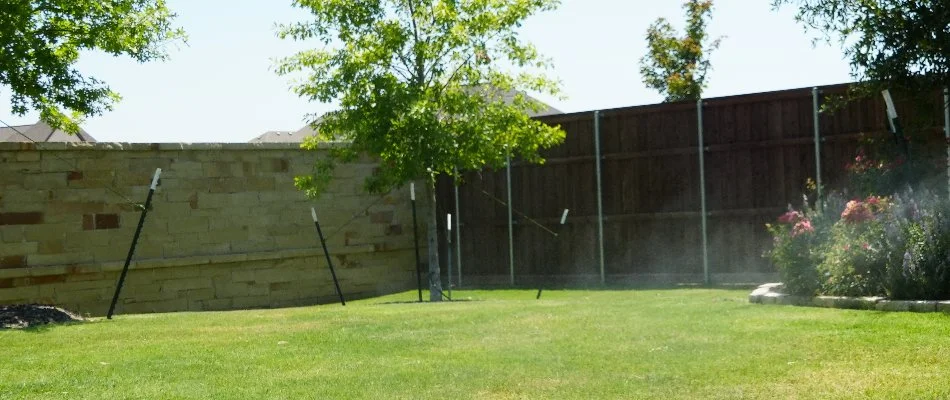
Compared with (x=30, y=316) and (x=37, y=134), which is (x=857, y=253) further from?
(x=37, y=134)

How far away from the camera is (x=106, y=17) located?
1706 cm

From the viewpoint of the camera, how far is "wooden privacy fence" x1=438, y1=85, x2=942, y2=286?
702 inches

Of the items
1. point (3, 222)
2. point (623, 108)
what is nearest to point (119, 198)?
point (3, 222)

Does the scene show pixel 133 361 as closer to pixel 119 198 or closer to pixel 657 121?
pixel 119 198

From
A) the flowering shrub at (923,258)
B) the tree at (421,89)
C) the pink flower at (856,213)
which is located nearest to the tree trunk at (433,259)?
the tree at (421,89)

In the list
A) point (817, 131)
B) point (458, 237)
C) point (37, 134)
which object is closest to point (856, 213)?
point (817, 131)

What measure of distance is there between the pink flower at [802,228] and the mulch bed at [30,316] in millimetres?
7863

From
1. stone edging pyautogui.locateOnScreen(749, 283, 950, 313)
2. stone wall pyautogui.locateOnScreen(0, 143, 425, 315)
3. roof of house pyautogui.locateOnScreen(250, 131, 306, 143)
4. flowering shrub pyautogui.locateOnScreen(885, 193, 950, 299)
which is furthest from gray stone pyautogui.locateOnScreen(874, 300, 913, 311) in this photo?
roof of house pyautogui.locateOnScreen(250, 131, 306, 143)

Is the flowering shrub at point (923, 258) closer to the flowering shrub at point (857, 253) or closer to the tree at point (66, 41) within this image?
the flowering shrub at point (857, 253)

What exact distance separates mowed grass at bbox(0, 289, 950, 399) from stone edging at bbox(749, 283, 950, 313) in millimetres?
298

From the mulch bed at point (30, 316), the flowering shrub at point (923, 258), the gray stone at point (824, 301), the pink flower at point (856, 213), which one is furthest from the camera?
the mulch bed at point (30, 316)

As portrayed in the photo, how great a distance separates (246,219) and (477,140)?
13.2 ft

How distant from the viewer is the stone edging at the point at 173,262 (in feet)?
54.0

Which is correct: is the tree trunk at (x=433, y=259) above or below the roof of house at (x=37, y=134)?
below
